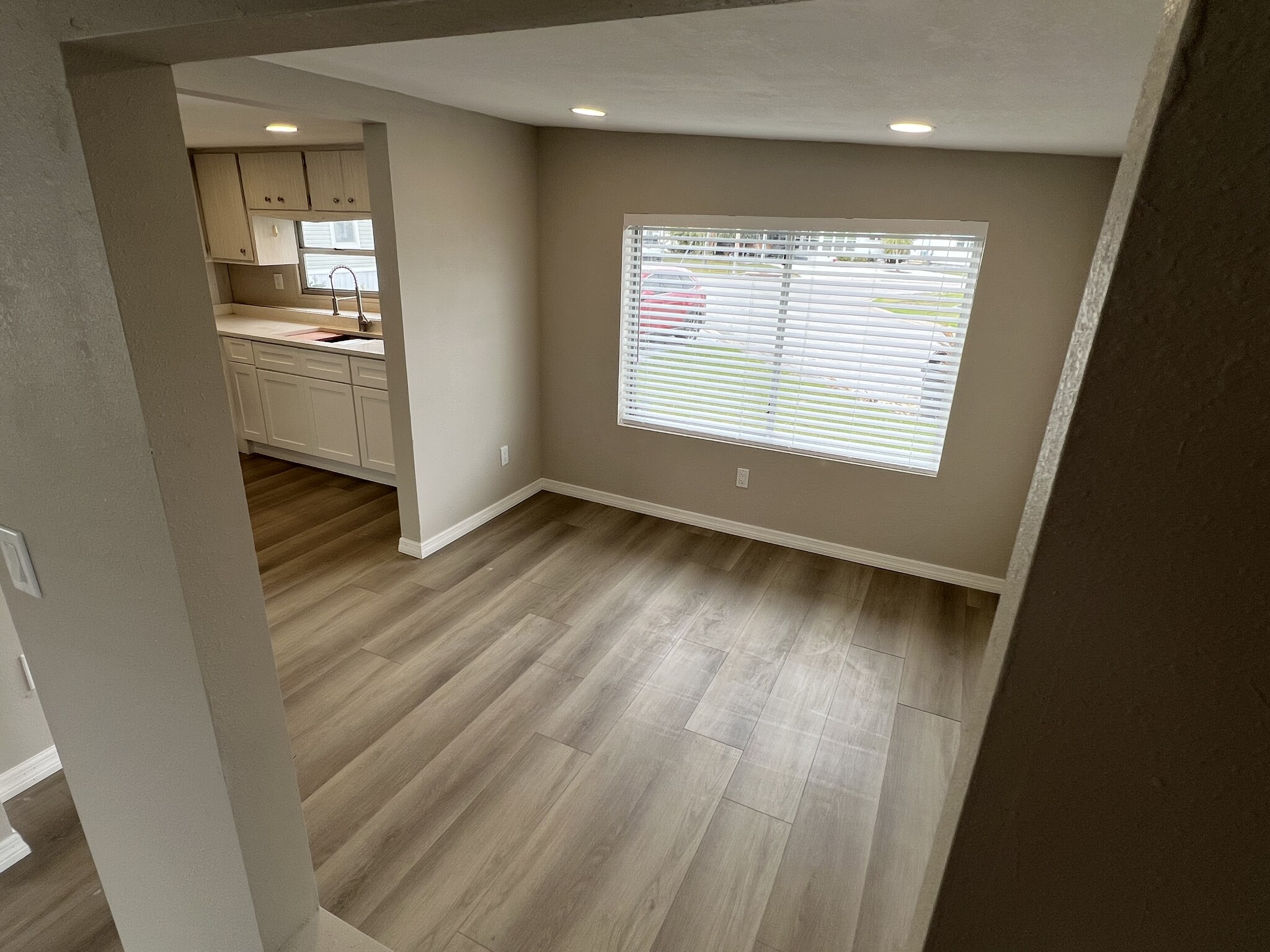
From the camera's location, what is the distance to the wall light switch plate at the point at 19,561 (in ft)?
3.71

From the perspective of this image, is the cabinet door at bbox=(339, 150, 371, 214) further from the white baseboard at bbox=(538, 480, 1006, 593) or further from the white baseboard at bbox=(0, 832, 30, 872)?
the white baseboard at bbox=(0, 832, 30, 872)

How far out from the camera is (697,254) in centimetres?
361

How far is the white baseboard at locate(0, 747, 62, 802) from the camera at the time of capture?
2.09 metres

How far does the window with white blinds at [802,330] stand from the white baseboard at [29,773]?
2956 millimetres

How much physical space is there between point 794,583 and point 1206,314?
319cm

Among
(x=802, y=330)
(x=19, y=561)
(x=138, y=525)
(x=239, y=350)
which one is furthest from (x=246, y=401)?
(x=138, y=525)

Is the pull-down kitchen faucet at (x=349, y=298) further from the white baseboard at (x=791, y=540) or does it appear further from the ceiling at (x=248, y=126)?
the white baseboard at (x=791, y=540)

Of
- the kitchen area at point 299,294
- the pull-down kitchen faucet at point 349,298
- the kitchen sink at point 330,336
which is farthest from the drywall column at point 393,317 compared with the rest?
the pull-down kitchen faucet at point 349,298

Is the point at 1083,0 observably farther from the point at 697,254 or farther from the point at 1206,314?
the point at 697,254

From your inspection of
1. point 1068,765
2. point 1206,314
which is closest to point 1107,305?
point 1206,314

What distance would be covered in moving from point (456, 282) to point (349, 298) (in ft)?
6.74

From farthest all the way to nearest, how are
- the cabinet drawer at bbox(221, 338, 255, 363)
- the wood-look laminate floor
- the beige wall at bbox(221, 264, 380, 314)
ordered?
1. the beige wall at bbox(221, 264, 380, 314)
2. the cabinet drawer at bbox(221, 338, 255, 363)
3. the wood-look laminate floor

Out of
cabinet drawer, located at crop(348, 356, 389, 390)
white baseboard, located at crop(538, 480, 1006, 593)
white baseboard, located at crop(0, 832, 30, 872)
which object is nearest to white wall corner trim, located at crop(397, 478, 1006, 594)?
white baseboard, located at crop(538, 480, 1006, 593)

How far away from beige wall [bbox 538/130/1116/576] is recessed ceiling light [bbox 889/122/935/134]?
0.69 metres
